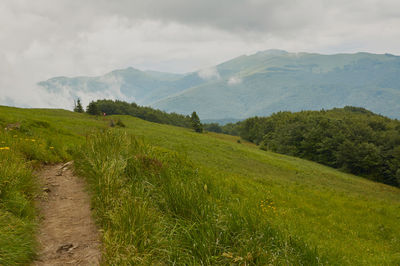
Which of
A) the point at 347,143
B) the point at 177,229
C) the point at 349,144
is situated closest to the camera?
the point at 177,229

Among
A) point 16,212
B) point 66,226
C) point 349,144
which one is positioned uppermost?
point 16,212

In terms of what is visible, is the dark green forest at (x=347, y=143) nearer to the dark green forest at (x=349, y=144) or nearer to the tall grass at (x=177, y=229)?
Result: the dark green forest at (x=349, y=144)

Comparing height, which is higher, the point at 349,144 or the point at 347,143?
the point at 347,143

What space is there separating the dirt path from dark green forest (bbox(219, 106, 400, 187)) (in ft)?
225

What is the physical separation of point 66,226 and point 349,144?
82.0 meters

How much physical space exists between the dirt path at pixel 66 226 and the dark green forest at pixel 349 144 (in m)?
68.7

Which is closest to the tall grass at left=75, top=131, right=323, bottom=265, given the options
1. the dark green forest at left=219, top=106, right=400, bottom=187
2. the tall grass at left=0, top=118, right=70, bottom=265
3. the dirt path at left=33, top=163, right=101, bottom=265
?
the dirt path at left=33, top=163, right=101, bottom=265

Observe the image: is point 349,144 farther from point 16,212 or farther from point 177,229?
point 16,212

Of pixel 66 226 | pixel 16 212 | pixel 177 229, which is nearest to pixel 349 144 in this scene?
pixel 177 229

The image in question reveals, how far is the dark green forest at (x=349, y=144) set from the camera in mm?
69625

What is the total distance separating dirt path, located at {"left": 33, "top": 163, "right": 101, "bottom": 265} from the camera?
4.26 m

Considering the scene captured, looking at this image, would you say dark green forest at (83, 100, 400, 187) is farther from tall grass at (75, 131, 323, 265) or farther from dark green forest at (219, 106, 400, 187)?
tall grass at (75, 131, 323, 265)

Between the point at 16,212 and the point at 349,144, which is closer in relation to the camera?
the point at 16,212

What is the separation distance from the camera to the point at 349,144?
72.9 metres
